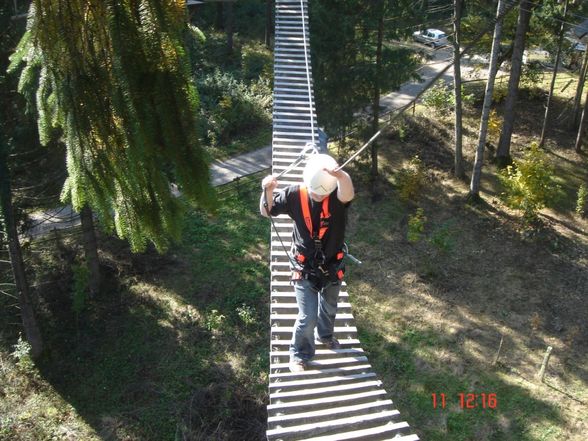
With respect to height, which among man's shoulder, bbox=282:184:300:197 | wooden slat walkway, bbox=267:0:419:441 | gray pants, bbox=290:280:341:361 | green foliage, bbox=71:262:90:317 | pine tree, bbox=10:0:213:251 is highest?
pine tree, bbox=10:0:213:251

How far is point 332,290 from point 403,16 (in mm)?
10349

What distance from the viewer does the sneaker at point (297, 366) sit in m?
5.15

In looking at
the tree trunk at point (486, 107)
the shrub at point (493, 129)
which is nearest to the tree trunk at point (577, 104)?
the shrub at point (493, 129)

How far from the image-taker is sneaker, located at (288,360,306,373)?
5.15 meters

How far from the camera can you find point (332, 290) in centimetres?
512

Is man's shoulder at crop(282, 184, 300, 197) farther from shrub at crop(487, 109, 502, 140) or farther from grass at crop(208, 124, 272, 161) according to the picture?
shrub at crop(487, 109, 502, 140)

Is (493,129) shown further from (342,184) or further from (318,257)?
(342,184)

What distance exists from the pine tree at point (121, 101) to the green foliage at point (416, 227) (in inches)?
373

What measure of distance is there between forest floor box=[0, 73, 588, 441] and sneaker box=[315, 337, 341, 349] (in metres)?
4.55

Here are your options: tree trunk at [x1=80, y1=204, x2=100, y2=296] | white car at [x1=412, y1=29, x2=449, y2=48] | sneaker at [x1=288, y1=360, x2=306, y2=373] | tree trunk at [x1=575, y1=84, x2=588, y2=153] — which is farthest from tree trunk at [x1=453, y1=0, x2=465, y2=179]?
white car at [x1=412, y1=29, x2=449, y2=48]

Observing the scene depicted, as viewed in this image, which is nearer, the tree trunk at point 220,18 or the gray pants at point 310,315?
the gray pants at point 310,315

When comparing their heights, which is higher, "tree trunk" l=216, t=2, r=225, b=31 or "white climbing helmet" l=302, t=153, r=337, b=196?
"white climbing helmet" l=302, t=153, r=337, b=196

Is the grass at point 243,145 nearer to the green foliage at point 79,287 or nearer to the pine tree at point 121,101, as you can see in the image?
the green foliage at point 79,287

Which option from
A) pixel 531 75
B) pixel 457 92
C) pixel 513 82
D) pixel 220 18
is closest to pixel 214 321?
pixel 457 92
